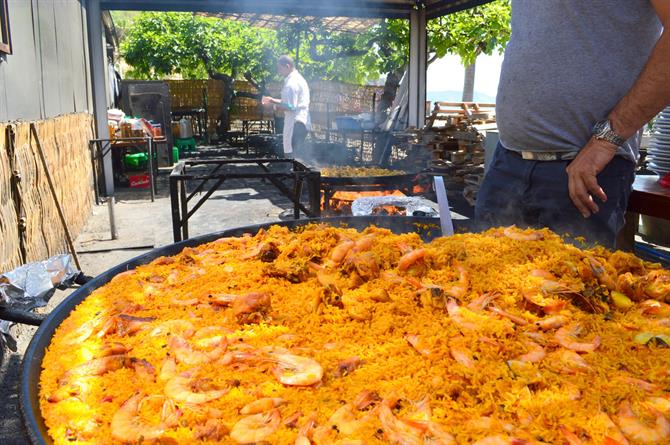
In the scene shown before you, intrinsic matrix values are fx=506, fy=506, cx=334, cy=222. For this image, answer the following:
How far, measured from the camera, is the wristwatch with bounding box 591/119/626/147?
2.07 metres

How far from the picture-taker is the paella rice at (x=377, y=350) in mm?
1137

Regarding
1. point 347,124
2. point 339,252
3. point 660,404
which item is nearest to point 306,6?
point 347,124

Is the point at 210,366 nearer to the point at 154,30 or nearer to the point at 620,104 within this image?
the point at 620,104

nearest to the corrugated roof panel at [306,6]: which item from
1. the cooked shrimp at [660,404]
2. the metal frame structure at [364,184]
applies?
the metal frame structure at [364,184]

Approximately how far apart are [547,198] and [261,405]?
5.83 feet

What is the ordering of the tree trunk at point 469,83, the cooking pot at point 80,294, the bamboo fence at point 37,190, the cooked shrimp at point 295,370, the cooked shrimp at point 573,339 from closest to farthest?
1. the cooking pot at point 80,294
2. the cooked shrimp at point 295,370
3. the cooked shrimp at point 573,339
4. the bamboo fence at point 37,190
5. the tree trunk at point 469,83

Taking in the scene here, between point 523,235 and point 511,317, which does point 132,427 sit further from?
point 523,235

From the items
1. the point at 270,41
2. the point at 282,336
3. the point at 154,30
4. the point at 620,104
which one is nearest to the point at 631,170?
the point at 620,104

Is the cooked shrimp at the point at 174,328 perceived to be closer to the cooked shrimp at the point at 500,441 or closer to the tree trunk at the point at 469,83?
the cooked shrimp at the point at 500,441

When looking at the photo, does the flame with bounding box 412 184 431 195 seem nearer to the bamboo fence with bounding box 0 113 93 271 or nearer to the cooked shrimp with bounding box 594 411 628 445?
the bamboo fence with bounding box 0 113 93 271

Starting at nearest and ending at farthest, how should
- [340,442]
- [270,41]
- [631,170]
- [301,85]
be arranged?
[340,442] → [631,170] → [301,85] → [270,41]

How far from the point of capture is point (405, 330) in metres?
1.51

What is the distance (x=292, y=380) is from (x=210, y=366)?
25 cm

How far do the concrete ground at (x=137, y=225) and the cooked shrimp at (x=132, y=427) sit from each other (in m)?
2.41
